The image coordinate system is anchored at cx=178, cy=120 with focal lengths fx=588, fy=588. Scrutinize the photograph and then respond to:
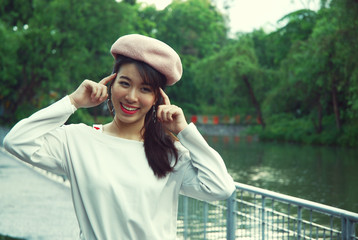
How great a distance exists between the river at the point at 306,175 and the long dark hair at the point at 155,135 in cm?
1168

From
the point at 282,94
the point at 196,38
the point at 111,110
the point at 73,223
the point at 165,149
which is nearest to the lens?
the point at 165,149

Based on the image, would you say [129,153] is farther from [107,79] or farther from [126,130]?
[107,79]

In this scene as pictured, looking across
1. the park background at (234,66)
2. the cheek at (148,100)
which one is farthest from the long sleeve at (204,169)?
the park background at (234,66)

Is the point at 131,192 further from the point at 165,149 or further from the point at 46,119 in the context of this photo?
the point at 46,119

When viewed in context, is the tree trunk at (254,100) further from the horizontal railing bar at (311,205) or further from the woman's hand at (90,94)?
the woman's hand at (90,94)

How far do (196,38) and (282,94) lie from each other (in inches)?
1073

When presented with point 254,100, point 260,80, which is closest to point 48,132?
point 260,80

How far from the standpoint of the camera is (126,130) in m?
2.57

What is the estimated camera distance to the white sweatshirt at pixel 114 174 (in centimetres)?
235

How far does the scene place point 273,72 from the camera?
4872 centimetres

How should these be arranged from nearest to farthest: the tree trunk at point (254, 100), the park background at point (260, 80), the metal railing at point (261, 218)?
the metal railing at point (261, 218)
the park background at point (260, 80)
the tree trunk at point (254, 100)

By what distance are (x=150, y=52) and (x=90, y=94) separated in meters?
0.33

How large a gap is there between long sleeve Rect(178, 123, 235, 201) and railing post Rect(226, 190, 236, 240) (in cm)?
266

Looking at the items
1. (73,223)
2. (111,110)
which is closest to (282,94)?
(73,223)
